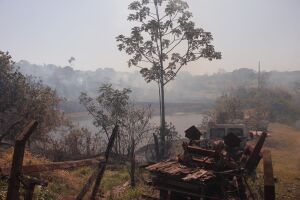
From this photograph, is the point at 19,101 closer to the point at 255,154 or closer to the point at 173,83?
the point at 255,154

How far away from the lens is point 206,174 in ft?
25.2

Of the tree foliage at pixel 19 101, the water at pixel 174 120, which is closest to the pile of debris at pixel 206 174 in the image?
the tree foliage at pixel 19 101

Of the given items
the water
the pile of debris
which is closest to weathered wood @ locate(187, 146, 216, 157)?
the pile of debris

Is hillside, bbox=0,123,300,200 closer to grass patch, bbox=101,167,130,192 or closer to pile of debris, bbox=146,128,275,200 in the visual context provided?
grass patch, bbox=101,167,130,192

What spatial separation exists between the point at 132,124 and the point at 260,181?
13191 millimetres

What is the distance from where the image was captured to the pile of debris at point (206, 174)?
7.56m

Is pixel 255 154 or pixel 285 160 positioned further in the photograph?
pixel 285 160

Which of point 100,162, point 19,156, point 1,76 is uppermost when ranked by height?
point 1,76

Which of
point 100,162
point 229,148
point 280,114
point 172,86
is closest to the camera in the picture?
point 100,162

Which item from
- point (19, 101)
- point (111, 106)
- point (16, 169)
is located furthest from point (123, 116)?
point (16, 169)

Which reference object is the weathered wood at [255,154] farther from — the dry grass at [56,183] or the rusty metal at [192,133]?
the dry grass at [56,183]

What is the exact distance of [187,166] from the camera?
853cm

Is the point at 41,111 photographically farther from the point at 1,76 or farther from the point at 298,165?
the point at 298,165

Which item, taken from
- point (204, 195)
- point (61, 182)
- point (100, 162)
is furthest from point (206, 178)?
point (61, 182)
